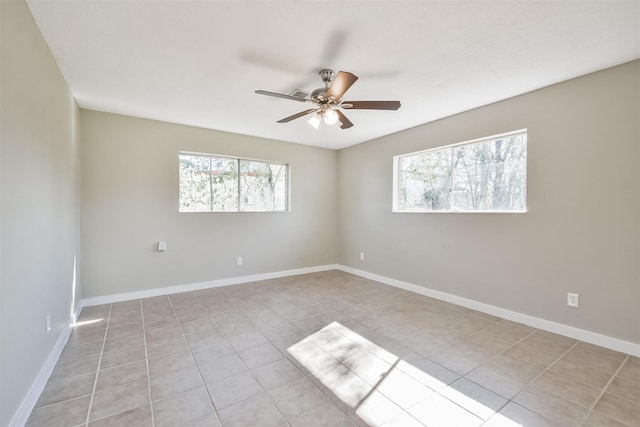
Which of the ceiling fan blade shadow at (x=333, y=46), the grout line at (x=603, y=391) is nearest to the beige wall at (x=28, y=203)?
the ceiling fan blade shadow at (x=333, y=46)

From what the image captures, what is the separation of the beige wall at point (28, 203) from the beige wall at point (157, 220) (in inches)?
41.7

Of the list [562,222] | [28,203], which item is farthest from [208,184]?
[562,222]

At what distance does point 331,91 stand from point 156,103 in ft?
7.50

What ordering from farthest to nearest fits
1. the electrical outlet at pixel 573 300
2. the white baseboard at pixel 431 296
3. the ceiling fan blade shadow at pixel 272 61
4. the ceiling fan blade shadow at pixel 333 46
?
the electrical outlet at pixel 573 300 < the white baseboard at pixel 431 296 < the ceiling fan blade shadow at pixel 272 61 < the ceiling fan blade shadow at pixel 333 46

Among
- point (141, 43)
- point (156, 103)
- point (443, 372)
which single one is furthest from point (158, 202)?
point (443, 372)

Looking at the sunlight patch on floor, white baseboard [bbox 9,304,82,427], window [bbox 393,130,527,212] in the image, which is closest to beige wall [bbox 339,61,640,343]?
window [bbox 393,130,527,212]

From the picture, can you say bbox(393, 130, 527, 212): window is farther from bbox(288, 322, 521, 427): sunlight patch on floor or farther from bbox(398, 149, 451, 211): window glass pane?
bbox(288, 322, 521, 427): sunlight patch on floor

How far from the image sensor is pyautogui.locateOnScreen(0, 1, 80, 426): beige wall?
148 cm

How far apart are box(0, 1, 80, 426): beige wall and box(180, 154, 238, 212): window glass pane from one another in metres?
1.68

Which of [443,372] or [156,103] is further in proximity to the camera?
[156,103]

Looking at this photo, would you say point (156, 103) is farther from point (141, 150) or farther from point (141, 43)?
point (141, 43)

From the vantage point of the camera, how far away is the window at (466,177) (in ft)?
10.6

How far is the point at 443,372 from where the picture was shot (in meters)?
2.16

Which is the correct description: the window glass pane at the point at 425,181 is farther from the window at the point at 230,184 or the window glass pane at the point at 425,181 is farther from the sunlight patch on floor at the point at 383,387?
the sunlight patch on floor at the point at 383,387
